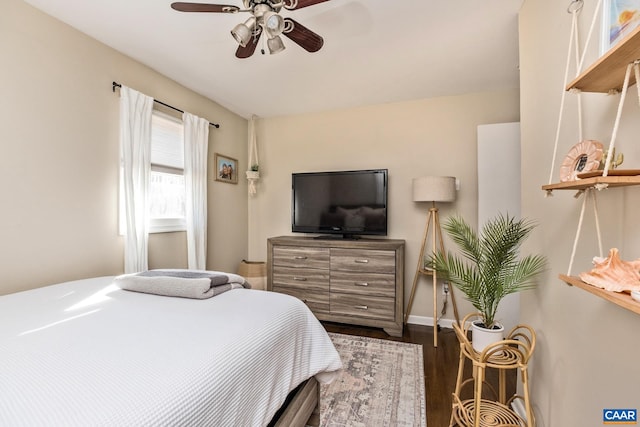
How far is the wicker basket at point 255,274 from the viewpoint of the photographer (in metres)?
3.42

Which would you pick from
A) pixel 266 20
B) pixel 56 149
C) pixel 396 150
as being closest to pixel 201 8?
pixel 266 20

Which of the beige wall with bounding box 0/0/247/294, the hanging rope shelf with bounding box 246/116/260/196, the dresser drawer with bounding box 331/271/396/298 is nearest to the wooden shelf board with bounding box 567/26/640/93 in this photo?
the dresser drawer with bounding box 331/271/396/298

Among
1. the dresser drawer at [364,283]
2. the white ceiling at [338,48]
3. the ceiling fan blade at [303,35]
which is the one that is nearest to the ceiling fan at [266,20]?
the ceiling fan blade at [303,35]

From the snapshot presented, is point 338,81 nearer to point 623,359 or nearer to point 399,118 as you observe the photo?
point 399,118

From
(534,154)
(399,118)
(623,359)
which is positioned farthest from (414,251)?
(623,359)

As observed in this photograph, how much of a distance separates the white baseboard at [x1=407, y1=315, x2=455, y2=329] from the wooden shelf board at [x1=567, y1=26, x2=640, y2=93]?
2715 millimetres

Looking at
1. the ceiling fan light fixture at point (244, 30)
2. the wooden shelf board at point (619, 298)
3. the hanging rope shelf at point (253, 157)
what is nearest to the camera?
the wooden shelf board at point (619, 298)

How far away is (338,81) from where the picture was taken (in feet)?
9.14

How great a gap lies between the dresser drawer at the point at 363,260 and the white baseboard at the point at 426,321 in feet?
2.60

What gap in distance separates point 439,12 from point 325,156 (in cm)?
199

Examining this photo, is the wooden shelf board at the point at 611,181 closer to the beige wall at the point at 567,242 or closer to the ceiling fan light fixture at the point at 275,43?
the beige wall at the point at 567,242

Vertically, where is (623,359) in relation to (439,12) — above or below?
below

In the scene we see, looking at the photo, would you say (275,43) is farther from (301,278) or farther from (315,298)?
(315,298)

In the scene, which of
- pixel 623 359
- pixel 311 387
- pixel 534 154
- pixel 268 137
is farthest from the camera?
pixel 268 137
